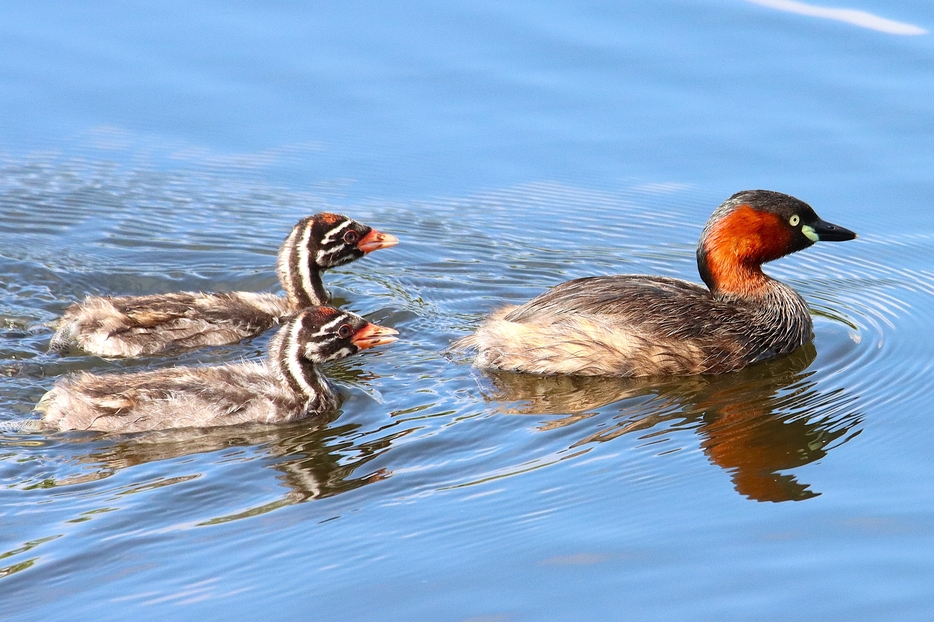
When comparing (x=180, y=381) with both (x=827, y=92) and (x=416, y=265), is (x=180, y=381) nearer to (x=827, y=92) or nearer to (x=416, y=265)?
(x=416, y=265)

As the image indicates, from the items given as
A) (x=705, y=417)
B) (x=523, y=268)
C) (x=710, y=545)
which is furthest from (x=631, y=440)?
(x=523, y=268)

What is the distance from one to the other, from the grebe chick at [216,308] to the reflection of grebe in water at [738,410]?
1830mm

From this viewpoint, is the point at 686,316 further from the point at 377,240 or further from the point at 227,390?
the point at 227,390

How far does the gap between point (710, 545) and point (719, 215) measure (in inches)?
131

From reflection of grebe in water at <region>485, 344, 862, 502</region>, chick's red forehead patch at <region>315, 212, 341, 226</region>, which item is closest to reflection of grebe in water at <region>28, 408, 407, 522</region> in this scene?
reflection of grebe in water at <region>485, 344, 862, 502</region>

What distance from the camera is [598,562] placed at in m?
5.96

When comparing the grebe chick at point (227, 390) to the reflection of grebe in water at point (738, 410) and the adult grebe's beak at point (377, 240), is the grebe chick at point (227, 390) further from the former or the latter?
the adult grebe's beak at point (377, 240)

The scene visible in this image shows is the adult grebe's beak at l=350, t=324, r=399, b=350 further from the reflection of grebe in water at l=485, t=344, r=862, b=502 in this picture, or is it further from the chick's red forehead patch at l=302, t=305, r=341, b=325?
the reflection of grebe in water at l=485, t=344, r=862, b=502

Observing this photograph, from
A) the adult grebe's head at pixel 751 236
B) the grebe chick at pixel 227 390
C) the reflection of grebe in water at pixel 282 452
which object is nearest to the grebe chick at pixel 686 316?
the adult grebe's head at pixel 751 236

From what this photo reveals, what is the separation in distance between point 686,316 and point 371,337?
1.90 meters

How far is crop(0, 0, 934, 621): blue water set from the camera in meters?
5.92

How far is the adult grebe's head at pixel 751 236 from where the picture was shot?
900 centimetres

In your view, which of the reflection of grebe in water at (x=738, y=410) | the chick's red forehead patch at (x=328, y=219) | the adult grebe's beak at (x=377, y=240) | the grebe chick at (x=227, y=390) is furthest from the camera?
the adult grebe's beak at (x=377, y=240)

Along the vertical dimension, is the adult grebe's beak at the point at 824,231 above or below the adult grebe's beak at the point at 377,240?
above
